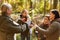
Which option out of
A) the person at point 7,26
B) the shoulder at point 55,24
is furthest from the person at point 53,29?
the person at point 7,26

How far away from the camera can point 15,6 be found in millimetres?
7762

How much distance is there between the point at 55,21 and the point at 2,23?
0.94 metres

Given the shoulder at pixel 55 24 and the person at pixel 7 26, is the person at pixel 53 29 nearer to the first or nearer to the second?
the shoulder at pixel 55 24

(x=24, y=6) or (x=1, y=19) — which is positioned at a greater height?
(x=1, y=19)

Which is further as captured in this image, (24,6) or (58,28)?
(24,6)

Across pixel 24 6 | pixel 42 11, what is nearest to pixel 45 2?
pixel 42 11

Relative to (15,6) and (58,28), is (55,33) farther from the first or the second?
(15,6)

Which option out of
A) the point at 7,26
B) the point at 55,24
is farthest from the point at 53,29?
the point at 7,26

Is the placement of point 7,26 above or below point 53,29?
above

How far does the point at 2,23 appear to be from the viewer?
3.23 meters

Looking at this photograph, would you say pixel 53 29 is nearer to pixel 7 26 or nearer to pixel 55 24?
pixel 55 24

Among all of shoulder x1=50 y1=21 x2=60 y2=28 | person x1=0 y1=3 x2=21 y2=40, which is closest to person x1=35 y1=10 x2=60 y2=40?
shoulder x1=50 y1=21 x2=60 y2=28

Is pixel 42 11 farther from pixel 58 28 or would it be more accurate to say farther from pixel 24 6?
pixel 58 28

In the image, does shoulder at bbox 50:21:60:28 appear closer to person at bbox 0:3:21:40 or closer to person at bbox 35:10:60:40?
person at bbox 35:10:60:40
